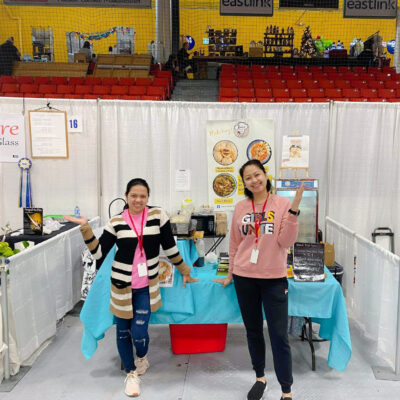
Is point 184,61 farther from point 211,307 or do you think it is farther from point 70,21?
point 211,307

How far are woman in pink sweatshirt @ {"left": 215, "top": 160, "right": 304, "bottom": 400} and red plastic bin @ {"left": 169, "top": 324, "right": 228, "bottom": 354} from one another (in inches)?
28.0

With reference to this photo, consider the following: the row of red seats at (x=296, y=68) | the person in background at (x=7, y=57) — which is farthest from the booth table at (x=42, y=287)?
the person in background at (x=7, y=57)

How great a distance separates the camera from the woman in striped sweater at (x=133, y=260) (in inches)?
92.8

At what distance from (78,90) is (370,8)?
18.8 feet

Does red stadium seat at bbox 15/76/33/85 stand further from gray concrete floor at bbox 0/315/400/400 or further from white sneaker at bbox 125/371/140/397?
white sneaker at bbox 125/371/140/397

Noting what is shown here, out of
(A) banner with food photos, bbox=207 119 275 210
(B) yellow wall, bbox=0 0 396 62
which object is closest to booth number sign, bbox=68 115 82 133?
(A) banner with food photos, bbox=207 119 275 210

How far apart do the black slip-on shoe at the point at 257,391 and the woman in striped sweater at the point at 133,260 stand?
2.36 feet

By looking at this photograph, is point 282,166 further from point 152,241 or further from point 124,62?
point 124,62

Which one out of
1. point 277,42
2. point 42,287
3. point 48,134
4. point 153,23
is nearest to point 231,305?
point 42,287

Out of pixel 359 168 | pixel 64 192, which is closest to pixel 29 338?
pixel 64 192

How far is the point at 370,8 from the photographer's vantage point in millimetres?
6656

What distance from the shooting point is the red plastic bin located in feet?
9.61

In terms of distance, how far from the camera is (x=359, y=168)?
437 centimetres

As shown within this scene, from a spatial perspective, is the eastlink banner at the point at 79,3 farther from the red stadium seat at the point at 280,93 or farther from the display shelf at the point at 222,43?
the display shelf at the point at 222,43
